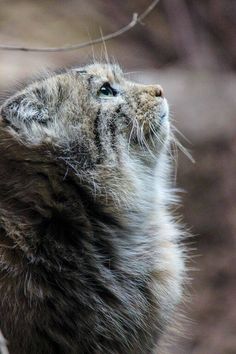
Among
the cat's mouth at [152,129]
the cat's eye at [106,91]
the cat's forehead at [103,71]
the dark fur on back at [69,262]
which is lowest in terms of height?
the dark fur on back at [69,262]

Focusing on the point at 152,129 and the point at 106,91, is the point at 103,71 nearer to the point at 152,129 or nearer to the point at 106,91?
the point at 106,91

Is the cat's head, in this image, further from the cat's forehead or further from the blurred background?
the blurred background

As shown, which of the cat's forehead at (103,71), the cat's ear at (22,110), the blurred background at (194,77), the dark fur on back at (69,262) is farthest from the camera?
the blurred background at (194,77)

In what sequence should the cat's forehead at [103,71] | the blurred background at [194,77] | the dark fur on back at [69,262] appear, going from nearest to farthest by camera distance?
the dark fur on back at [69,262], the cat's forehead at [103,71], the blurred background at [194,77]

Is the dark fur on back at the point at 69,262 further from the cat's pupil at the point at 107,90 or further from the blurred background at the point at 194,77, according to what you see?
the blurred background at the point at 194,77

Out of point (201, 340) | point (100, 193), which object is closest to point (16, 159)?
point (100, 193)

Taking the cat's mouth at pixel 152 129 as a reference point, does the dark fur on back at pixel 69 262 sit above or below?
below

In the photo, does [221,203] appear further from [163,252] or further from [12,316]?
[12,316]

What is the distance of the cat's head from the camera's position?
3.22m

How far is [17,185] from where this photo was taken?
311 centimetres

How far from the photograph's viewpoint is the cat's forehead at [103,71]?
348 cm

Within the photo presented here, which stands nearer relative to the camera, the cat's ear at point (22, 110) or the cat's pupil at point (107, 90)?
the cat's ear at point (22, 110)

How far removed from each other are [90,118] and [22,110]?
28 centimetres

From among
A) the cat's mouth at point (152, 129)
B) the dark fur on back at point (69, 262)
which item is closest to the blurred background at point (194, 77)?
the cat's mouth at point (152, 129)
